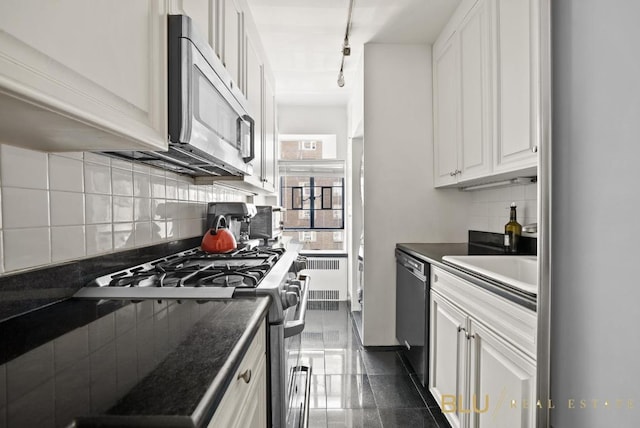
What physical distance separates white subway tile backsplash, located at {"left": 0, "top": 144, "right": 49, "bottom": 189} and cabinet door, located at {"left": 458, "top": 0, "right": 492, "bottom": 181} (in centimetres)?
201

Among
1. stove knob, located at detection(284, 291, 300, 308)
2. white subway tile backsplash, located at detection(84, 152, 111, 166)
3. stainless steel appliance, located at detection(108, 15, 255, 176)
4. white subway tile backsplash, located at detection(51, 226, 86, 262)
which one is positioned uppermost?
stainless steel appliance, located at detection(108, 15, 255, 176)

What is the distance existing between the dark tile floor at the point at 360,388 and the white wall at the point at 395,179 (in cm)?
27

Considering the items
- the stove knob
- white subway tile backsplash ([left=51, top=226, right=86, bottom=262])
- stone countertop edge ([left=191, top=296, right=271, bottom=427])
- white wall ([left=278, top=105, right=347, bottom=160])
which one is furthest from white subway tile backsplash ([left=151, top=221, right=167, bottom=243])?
white wall ([left=278, top=105, right=347, bottom=160])

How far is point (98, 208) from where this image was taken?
1.18 m

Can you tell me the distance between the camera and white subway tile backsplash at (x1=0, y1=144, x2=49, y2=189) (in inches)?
33.4

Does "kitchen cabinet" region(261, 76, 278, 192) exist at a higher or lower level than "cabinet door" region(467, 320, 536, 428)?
higher

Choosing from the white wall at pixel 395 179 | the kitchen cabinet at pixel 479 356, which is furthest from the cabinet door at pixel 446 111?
the kitchen cabinet at pixel 479 356

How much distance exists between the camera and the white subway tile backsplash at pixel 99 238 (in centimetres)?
114

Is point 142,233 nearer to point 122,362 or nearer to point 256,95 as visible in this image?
point 122,362

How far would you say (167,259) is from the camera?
1.67m

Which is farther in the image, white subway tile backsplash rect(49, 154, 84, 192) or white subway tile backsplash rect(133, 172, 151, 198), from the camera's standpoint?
white subway tile backsplash rect(133, 172, 151, 198)

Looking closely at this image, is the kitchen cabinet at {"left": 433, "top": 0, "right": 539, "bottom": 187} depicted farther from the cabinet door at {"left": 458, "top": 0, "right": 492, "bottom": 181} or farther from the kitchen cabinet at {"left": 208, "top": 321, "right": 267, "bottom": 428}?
the kitchen cabinet at {"left": 208, "top": 321, "right": 267, "bottom": 428}

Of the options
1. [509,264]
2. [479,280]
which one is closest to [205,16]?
[479,280]

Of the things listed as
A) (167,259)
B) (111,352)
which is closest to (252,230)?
(167,259)
